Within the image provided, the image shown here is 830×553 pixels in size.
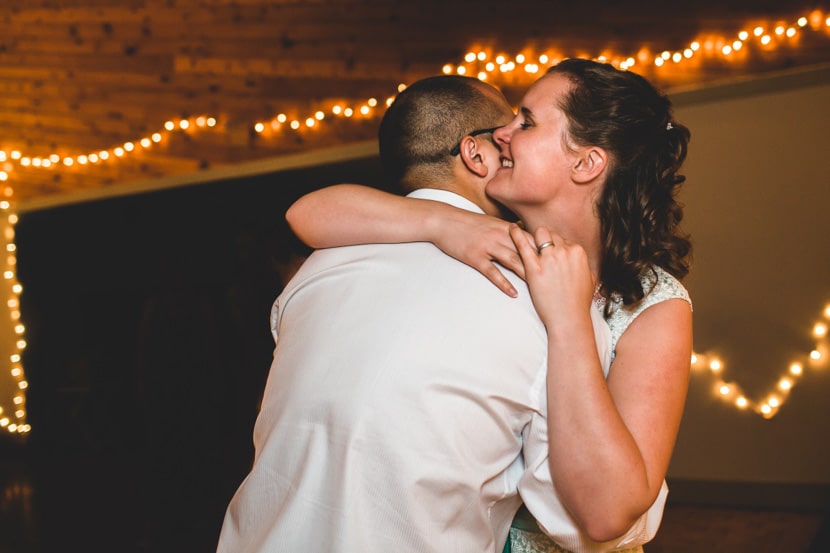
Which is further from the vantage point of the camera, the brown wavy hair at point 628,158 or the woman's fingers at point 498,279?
the brown wavy hair at point 628,158

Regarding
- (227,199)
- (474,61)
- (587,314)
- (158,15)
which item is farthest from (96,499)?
(587,314)

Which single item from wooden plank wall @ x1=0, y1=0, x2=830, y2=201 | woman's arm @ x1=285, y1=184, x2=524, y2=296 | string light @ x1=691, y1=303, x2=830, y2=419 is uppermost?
wooden plank wall @ x1=0, y1=0, x2=830, y2=201

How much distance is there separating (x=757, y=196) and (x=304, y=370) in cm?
413

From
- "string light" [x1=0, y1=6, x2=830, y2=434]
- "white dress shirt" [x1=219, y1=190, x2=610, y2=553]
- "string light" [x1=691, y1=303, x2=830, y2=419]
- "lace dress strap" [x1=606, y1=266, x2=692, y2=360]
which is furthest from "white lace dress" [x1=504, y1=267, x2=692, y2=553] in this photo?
"string light" [x1=0, y1=6, x2=830, y2=434]

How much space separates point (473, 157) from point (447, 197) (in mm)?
127

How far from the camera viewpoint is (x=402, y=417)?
102 centimetres

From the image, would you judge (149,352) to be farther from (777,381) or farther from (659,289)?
(777,381)

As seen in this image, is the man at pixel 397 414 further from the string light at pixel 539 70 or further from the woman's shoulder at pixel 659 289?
the string light at pixel 539 70

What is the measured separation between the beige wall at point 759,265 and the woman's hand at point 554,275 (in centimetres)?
373

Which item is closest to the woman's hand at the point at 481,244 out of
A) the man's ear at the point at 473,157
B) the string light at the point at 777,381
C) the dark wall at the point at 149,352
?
the man's ear at the point at 473,157

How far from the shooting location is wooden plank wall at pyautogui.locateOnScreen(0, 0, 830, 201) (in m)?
4.43

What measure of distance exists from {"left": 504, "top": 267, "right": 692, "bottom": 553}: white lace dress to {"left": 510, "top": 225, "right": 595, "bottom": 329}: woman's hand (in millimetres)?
248

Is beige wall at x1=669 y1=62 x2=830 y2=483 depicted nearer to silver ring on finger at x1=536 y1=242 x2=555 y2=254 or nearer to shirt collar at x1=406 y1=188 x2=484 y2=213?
shirt collar at x1=406 y1=188 x2=484 y2=213

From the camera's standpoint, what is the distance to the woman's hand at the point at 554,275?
1101 mm
